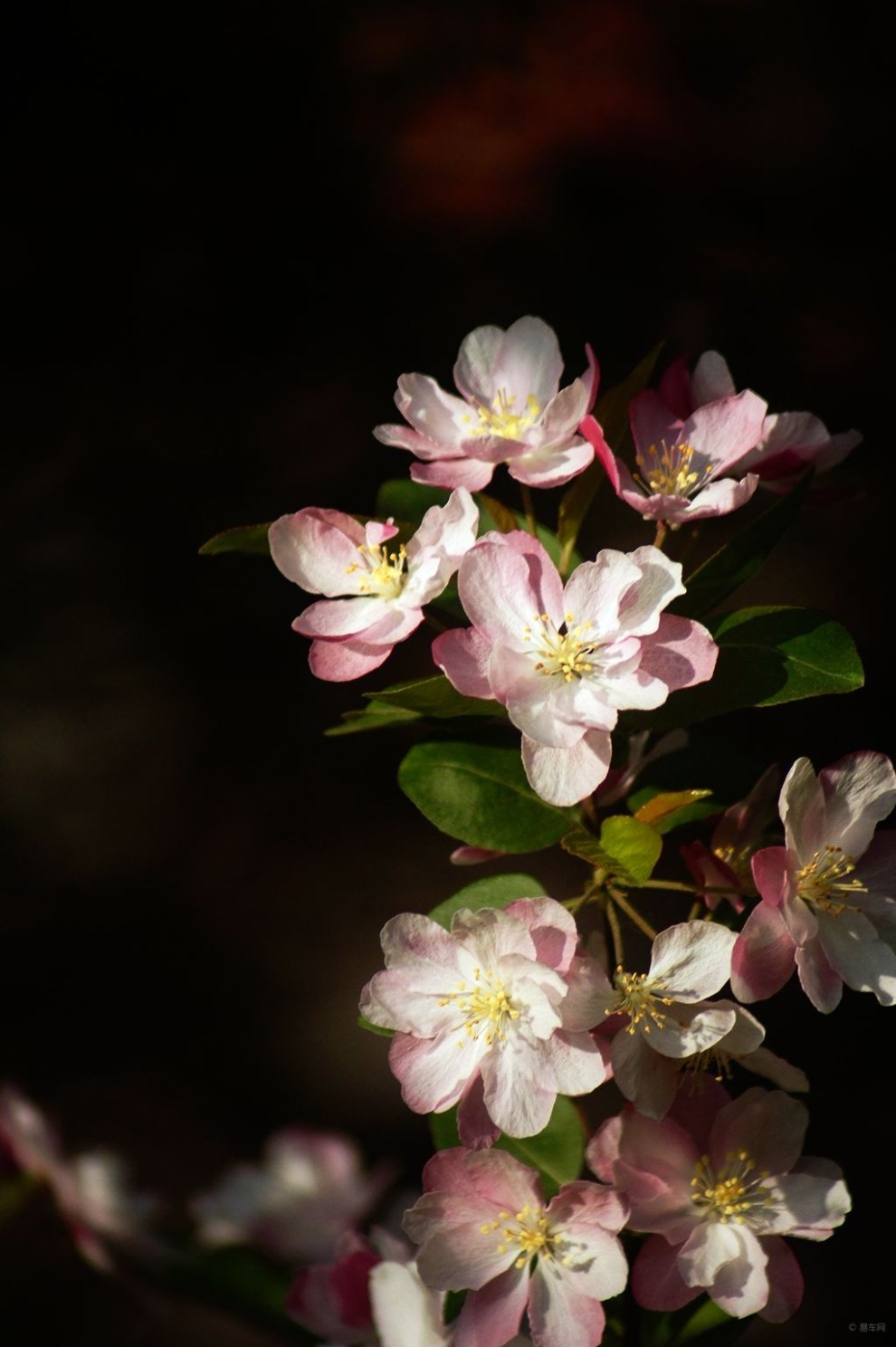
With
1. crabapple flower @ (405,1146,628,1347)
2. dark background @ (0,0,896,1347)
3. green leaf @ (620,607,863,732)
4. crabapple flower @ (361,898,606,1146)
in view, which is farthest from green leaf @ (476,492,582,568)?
dark background @ (0,0,896,1347)

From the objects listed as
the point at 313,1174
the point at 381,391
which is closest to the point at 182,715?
the point at 381,391

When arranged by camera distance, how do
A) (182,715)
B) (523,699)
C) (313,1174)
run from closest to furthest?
(523,699) → (313,1174) → (182,715)

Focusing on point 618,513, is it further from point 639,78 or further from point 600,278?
point 639,78

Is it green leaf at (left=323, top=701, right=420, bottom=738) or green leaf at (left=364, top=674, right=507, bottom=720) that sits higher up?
green leaf at (left=364, top=674, right=507, bottom=720)

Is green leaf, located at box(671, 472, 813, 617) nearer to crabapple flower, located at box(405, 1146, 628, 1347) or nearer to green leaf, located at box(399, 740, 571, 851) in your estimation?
green leaf, located at box(399, 740, 571, 851)

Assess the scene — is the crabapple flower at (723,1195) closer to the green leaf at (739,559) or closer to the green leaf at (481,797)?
the green leaf at (481,797)

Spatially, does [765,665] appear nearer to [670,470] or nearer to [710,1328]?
[670,470]

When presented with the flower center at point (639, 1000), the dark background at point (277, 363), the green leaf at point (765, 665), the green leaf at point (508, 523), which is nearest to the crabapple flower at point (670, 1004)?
the flower center at point (639, 1000)
